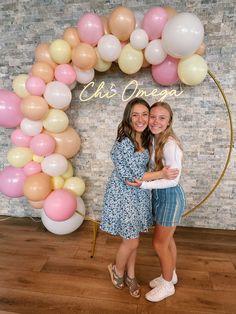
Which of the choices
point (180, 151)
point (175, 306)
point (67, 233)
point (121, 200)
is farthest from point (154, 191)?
point (67, 233)

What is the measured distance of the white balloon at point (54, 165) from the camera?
6.89 ft

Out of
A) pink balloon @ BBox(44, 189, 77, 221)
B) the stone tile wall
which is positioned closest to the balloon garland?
pink balloon @ BBox(44, 189, 77, 221)

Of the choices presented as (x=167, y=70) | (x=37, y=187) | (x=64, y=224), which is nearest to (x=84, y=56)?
(x=167, y=70)

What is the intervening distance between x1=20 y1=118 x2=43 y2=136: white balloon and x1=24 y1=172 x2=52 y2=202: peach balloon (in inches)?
13.5

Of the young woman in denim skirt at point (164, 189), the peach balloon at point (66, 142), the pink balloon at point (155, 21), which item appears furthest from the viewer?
the peach balloon at point (66, 142)

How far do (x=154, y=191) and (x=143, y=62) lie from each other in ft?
3.42

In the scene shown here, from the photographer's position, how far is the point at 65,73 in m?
2.04

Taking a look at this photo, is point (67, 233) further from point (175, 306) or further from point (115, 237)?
point (175, 306)

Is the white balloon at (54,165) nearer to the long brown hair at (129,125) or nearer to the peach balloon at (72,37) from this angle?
the long brown hair at (129,125)

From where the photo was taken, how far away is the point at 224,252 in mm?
2270

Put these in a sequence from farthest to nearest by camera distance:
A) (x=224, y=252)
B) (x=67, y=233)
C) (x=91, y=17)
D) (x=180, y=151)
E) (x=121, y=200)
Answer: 1. (x=67, y=233)
2. (x=224, y=252)
3. (x=91, y=17)
4. (x=121, y=200)
5. (x=180, y=151)

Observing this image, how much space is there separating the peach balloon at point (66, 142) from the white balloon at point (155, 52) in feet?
2.89

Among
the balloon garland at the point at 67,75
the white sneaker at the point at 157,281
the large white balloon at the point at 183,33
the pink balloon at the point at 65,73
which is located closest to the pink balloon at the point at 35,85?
the balloon garland at the point at 67,75

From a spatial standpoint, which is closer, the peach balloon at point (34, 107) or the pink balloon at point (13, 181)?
the peach balloon at point (34, 107)
